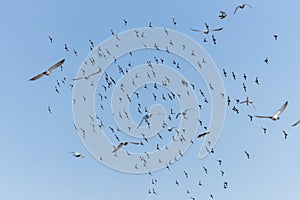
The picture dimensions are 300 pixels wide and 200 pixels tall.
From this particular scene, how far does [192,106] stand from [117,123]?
220 inches

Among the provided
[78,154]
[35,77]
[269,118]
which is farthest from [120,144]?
[269,118]

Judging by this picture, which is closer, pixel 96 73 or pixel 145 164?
pixel 96 73

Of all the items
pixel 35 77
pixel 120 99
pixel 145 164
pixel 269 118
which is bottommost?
pixel 269 118

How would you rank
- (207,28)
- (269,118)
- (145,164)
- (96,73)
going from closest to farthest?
(269,118), (207,28), (96,73), (145,164)

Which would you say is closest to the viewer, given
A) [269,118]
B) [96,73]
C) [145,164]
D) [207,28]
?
[269,118]

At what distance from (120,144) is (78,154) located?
254cm

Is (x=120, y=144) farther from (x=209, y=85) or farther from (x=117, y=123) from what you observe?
(x=209, y=85)

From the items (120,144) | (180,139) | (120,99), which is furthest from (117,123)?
(120,144)

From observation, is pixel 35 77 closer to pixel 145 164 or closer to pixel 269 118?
pixel 269 118

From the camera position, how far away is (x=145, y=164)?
4753 centimetres

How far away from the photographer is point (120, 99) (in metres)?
46.3

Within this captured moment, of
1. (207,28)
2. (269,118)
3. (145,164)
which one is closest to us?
(269,118)

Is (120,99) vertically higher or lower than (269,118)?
higher

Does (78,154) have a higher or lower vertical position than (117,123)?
lower
